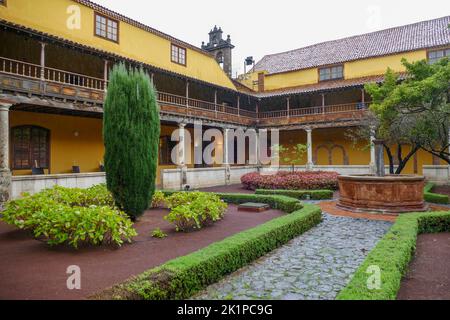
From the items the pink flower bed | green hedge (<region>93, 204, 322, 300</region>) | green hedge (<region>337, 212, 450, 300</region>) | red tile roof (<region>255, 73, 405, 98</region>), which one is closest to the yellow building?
red tile roof (<region>255, 73, 405, 98</region>)

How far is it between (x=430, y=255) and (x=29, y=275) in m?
7.18

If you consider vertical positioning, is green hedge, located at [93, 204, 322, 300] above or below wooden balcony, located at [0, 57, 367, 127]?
below

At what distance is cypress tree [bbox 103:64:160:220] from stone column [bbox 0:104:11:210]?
554 centimetres

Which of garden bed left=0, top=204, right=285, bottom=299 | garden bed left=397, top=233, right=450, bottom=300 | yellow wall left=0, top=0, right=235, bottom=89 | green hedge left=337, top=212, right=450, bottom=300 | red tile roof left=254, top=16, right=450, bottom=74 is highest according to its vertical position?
red tile roof left=254, top=16, right=450, bottom=74

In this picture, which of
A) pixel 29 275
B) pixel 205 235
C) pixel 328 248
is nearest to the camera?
pixel 29 275

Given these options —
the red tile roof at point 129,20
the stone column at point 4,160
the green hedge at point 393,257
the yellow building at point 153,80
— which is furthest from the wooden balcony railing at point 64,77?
the green hedge at point 393,257

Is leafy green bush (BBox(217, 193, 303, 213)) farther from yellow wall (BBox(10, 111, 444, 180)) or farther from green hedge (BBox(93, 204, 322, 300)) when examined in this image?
yellow wall (BBox(10, 111, 444, 180))

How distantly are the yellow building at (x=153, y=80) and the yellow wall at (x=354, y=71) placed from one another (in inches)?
3.2

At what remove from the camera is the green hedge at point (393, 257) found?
3.99 m

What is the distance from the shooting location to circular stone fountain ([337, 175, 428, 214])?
11.2 m

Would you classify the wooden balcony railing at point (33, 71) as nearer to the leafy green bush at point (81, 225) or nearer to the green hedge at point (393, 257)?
the leafy green bush at point (81, 225)

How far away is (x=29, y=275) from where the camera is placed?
15.8ft
